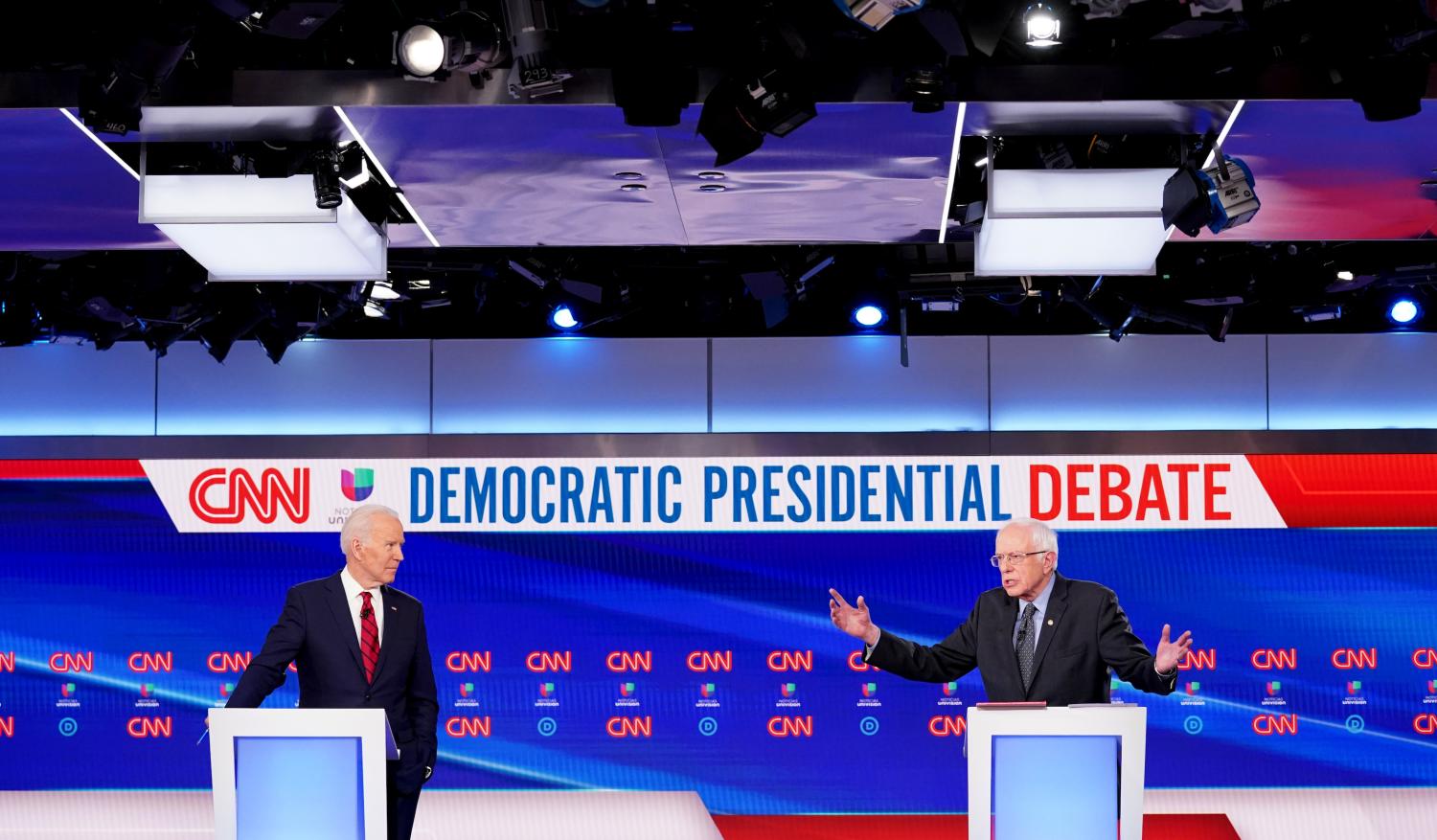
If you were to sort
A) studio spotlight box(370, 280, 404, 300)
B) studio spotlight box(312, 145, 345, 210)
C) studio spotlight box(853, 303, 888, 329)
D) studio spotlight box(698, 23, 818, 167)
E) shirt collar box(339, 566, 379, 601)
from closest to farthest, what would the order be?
1. studio spotlight box(698, 23, 818, 167)
2. shirt collar box(339, 566, 379, 601)
3. studio spotlight box(312, 145, 345, 210)
4. studio spotlight box(370, 280, 404, 300)
5. studio spotlight box(853, 303, 888, 329)

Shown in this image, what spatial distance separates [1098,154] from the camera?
14.0ft

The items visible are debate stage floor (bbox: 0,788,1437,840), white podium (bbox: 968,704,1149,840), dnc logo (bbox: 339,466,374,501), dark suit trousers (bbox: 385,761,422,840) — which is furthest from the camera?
dnc logo (bbox: 339,466,374,501)

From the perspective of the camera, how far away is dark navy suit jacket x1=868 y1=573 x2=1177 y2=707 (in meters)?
4.00

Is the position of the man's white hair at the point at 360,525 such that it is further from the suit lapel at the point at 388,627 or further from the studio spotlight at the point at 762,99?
the studio spotlight at the point at 762,99

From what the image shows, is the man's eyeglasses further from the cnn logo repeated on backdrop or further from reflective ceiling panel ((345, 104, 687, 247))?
the cnn logo repeated on backdrop

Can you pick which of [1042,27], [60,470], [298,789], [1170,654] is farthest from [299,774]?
[60,470]

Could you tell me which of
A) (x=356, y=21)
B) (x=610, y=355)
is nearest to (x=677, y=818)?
(x=610, y=355)

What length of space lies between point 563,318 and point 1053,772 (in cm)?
431

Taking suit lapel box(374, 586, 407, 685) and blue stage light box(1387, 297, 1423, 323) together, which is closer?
suit lapel box(374, 586, 407, 685)

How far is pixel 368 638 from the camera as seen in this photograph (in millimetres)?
4047

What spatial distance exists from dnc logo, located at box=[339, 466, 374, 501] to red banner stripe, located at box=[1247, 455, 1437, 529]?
402 cm

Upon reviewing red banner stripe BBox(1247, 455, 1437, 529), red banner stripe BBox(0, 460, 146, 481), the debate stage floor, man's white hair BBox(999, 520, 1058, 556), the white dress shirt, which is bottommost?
the debate stage floor

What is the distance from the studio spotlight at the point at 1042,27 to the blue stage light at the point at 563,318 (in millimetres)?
3939

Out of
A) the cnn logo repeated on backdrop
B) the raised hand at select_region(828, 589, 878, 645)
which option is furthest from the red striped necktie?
the cnn logo repeated on backdrop
